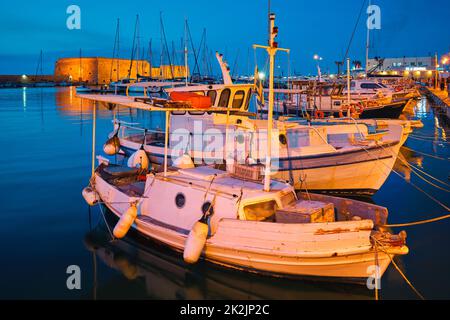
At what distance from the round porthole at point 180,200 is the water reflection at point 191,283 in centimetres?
121

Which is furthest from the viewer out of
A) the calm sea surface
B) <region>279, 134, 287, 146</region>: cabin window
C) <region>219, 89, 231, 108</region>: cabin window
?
<region>219, 89, 231, 108</region>: cabin window

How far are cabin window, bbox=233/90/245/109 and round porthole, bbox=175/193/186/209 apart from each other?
25.6 feet

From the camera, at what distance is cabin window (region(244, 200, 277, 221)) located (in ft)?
30.1

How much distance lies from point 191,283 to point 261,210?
221 centimetres

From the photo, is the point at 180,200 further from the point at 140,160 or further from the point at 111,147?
the point at 111,147

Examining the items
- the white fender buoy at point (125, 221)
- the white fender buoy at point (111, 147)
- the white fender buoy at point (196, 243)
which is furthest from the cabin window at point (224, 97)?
the white fender buoy at point (196, 243)

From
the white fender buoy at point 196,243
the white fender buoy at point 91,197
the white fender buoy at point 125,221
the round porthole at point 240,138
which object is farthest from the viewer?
the round porthole at point 240,138

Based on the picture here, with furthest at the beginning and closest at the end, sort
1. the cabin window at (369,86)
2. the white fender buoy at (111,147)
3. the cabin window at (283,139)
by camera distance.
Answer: the cabin window at (369,86) → the white fender buoy at (111,147) → the cabin window at (283,139)

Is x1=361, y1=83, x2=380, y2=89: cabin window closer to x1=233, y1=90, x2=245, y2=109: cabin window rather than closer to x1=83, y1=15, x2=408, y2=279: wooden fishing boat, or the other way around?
x1=233, y1=90, x2=245, y2=109: cabin window

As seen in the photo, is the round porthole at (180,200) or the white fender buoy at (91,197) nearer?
the round porthole at (180,200)

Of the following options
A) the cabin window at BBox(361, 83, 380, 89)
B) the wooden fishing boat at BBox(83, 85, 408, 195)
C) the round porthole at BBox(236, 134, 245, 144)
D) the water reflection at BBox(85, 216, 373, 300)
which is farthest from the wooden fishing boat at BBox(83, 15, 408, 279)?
the cabin window at BBox(361, 83, 380, 89)

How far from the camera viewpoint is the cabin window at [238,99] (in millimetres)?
17109

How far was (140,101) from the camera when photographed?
10.9 metres

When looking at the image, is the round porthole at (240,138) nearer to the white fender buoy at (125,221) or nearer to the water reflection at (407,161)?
the white fender buoy at (125,221)
